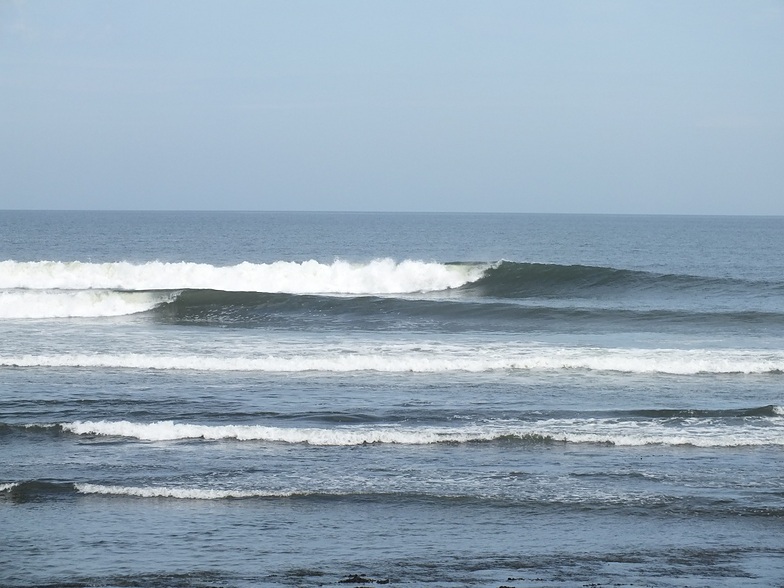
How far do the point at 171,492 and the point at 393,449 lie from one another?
306 centimetres

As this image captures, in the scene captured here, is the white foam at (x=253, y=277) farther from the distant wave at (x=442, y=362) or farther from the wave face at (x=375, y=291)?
the distant wave at (x=442, y=362)

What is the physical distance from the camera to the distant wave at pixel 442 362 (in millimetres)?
17688

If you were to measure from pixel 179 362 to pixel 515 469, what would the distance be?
919 centimetres

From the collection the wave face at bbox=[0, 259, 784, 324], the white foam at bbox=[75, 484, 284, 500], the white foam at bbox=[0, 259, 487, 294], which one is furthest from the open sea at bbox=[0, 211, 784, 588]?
the white foam at bbox=[0, 259, 487, 294]

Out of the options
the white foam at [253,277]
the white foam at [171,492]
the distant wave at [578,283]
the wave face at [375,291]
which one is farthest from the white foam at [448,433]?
the white foam at [253,277]

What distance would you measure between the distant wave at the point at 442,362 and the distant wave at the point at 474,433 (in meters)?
4.62

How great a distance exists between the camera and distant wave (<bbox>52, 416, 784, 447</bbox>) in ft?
39.9

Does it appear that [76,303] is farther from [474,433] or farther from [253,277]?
[474,433]

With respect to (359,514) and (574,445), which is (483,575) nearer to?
(359,514)

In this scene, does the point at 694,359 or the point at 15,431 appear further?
the point at 694,359

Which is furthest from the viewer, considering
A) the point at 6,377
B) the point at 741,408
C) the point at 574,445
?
the point at 6,377

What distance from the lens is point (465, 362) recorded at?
59.3 ft

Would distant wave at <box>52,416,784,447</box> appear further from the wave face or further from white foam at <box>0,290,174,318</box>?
white foam at <box>0,290,174,318</box>

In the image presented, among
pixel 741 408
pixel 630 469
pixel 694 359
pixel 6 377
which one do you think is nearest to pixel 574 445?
pixel 630 469
